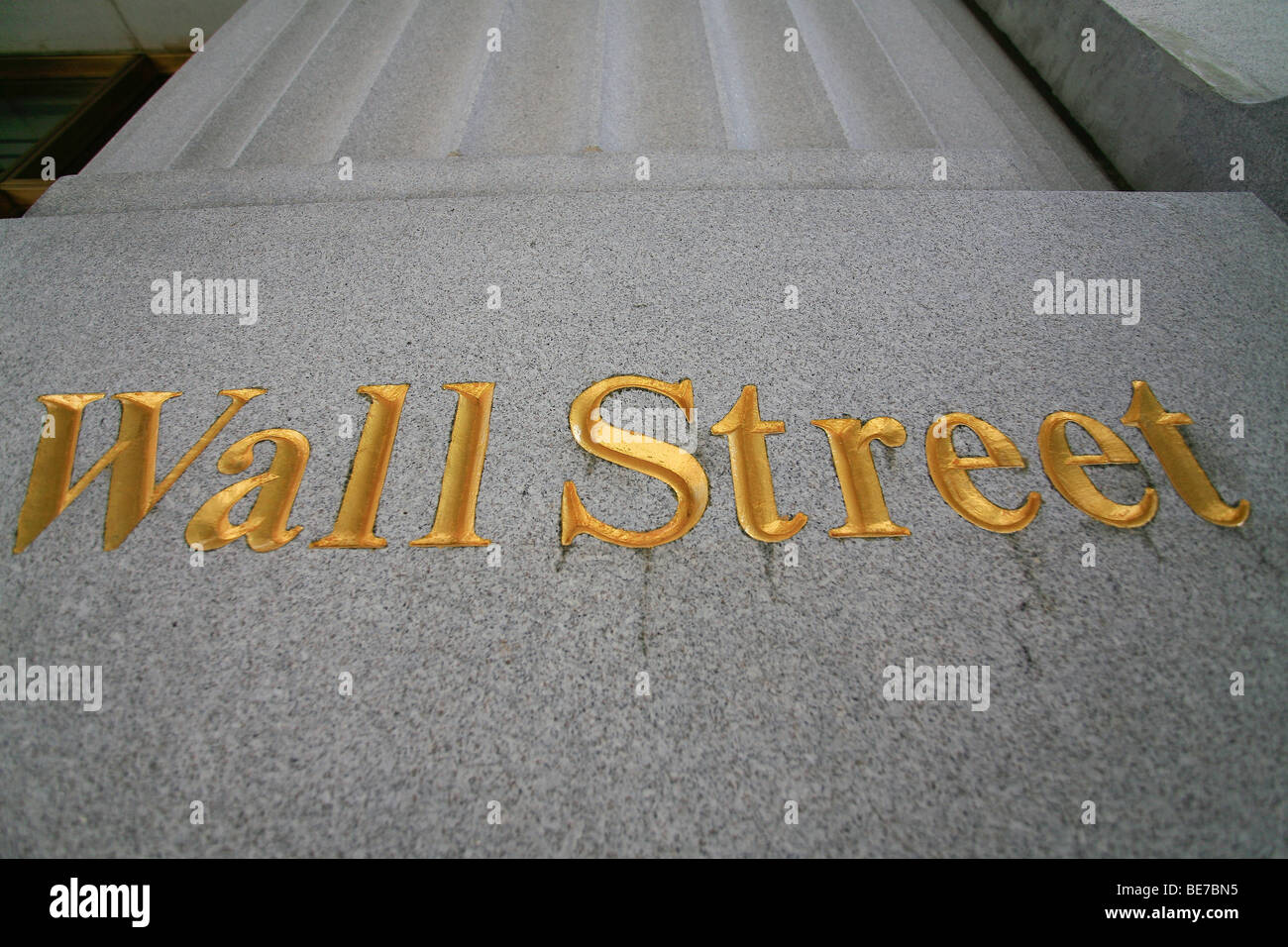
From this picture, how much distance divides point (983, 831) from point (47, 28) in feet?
26.4

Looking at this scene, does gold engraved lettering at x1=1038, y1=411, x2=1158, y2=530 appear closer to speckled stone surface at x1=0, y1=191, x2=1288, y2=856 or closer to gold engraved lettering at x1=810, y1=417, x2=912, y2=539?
speckled stone surface at x1=0, y1=191, x2=1288, y2=856

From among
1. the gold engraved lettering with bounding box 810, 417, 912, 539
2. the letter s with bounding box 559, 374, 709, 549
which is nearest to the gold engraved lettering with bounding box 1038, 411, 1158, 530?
the gold engraved lettering with bounding box 810, 417, 912, 539

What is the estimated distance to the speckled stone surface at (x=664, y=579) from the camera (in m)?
1.14

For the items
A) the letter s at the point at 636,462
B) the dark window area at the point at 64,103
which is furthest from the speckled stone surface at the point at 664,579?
the dark window area at the point at 64,103

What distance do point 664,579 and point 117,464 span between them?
5.13ft

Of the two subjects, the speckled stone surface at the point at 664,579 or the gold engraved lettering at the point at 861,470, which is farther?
the gold engraved lettering at the point at 861,470

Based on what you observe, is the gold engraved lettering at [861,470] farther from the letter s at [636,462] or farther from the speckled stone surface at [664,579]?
the letter s at [636,462]

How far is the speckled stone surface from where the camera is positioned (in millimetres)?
1138

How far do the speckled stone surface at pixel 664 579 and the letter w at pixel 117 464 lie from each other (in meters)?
0.04
